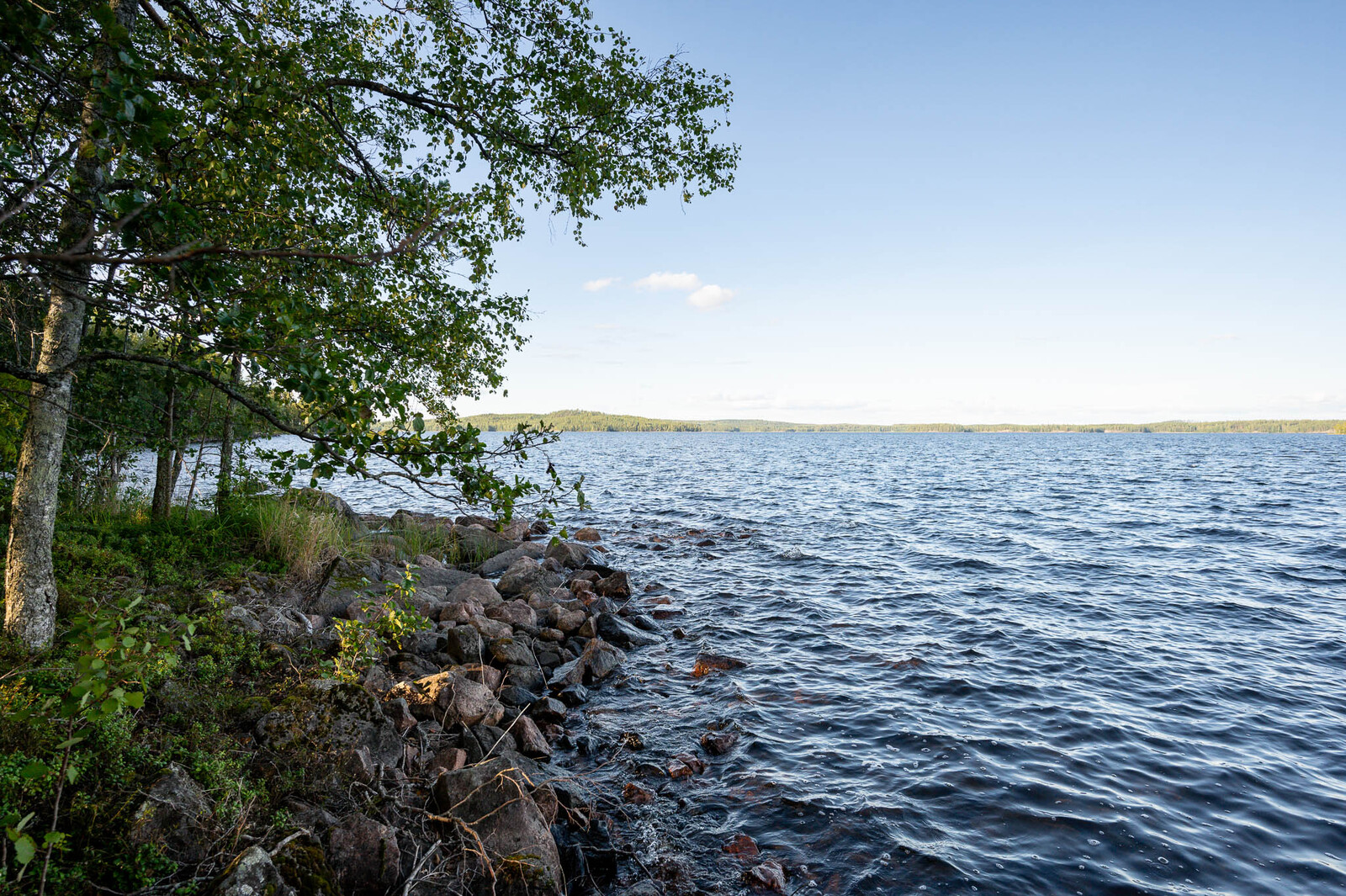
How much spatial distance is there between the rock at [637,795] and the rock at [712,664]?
3.54 metres

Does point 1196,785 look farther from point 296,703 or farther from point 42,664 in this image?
point 42,664

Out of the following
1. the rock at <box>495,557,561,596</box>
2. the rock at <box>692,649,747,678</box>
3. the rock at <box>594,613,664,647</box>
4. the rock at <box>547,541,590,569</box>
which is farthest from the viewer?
the rock at <box>547,541,590,569</box>

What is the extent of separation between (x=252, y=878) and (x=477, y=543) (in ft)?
49.3

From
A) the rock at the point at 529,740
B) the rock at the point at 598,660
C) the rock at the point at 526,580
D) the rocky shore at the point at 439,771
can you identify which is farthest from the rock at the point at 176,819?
the rock at the point at 526,580

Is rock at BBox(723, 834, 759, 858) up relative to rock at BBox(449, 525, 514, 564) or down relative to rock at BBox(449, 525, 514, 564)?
down

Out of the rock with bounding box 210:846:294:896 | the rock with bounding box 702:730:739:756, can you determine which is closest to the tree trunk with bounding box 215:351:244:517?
the rock with bounding box 210:846:294:896

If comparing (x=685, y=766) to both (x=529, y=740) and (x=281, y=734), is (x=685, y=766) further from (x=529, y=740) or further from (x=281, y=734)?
(x=281, y=734)

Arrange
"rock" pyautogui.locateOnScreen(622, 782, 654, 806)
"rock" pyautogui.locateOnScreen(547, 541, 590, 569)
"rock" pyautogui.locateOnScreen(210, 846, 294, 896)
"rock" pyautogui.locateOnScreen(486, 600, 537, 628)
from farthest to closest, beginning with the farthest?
"rock" pyautogui.locateOnScreen(547, 541, 590, 569) < "rock" pyautogui.locateOnScreen(486, 600, 537, 628) < "rock" pyautogui.locateOnScreen(622, 782, 654, 806) < "rock" pyautogui.locateOnScreen(210, 846, 294, 896)

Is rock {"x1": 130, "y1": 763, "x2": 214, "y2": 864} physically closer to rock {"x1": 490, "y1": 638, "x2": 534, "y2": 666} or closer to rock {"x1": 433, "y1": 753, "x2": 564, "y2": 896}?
rock {"x1": 433, "y1": 753, "x2": 564, "y2": 896}

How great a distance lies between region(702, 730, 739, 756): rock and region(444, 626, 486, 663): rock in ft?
11.9

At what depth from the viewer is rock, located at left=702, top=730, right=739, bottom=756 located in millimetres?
8164

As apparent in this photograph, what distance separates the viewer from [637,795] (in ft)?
23.1

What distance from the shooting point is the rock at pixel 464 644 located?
31.2 feet

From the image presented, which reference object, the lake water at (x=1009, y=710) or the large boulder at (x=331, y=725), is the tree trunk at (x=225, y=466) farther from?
the lake water at (x=1009, y=710)
